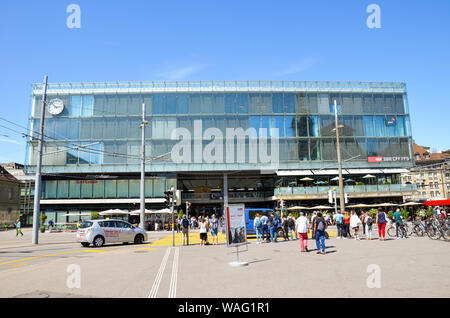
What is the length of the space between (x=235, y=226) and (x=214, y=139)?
38.1 metres

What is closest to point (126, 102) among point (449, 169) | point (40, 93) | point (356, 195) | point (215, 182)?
point (40, 93)

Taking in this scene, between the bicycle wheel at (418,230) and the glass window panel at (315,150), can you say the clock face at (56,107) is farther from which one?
the bicycle wheel at (418,230)

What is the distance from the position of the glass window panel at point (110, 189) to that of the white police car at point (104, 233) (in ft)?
101

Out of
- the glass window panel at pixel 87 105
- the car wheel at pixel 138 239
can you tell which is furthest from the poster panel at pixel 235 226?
the glass window panel at pixel 87 105

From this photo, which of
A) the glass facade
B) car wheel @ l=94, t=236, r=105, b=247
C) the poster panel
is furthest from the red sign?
the poster panel

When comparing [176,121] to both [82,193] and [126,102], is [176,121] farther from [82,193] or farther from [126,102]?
[82,193]

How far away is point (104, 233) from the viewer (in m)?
19.2

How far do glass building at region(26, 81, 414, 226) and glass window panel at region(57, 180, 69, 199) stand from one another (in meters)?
0.15

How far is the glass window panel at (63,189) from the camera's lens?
1948 inches

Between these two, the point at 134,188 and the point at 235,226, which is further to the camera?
the point at 134,188

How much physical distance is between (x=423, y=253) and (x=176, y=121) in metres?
41.1

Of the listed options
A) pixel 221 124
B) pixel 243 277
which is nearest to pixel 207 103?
pixel 221 124

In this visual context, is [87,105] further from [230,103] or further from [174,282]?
[174,282]

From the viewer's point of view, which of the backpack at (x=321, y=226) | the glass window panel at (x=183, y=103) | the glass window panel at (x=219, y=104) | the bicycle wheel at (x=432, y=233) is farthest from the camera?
the glass window panel at (x=219, y=104)
